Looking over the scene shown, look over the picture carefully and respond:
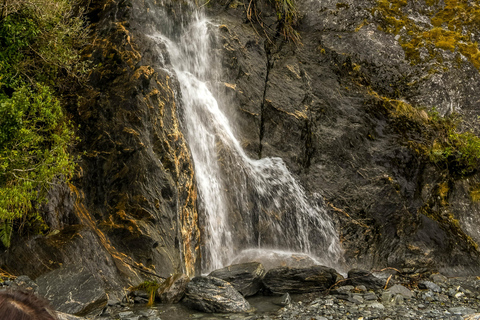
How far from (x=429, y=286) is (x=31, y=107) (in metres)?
8.60

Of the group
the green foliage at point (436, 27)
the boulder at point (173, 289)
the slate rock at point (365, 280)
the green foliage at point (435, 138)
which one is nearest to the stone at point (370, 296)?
the slate rock at point (365, 280)

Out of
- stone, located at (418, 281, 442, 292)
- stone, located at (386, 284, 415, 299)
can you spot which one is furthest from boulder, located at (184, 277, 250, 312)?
stone, located at (418, 281, 442, 292)

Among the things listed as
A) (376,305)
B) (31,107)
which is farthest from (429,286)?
(31,107)

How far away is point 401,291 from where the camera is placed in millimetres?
8586

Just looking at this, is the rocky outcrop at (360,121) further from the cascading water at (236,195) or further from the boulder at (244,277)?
the boulder at (244,277)

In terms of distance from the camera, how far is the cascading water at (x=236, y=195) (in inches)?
418

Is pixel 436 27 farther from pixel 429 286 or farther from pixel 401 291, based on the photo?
pixel 401 291

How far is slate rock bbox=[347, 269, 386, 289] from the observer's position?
8758mm

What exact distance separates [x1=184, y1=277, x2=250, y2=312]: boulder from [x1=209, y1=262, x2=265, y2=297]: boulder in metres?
0.46

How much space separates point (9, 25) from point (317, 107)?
25.9 feet

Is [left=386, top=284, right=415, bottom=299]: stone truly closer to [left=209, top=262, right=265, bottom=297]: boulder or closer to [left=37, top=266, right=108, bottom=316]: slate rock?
[left=209, top=262, right=265, bottom=297]: boulder

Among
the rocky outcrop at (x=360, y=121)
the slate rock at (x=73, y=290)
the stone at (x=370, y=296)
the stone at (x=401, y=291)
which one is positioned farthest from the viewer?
the rocky outcrop at (x=360, y=121)

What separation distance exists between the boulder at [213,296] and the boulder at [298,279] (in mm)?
1036

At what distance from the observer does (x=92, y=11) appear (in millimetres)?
11398
